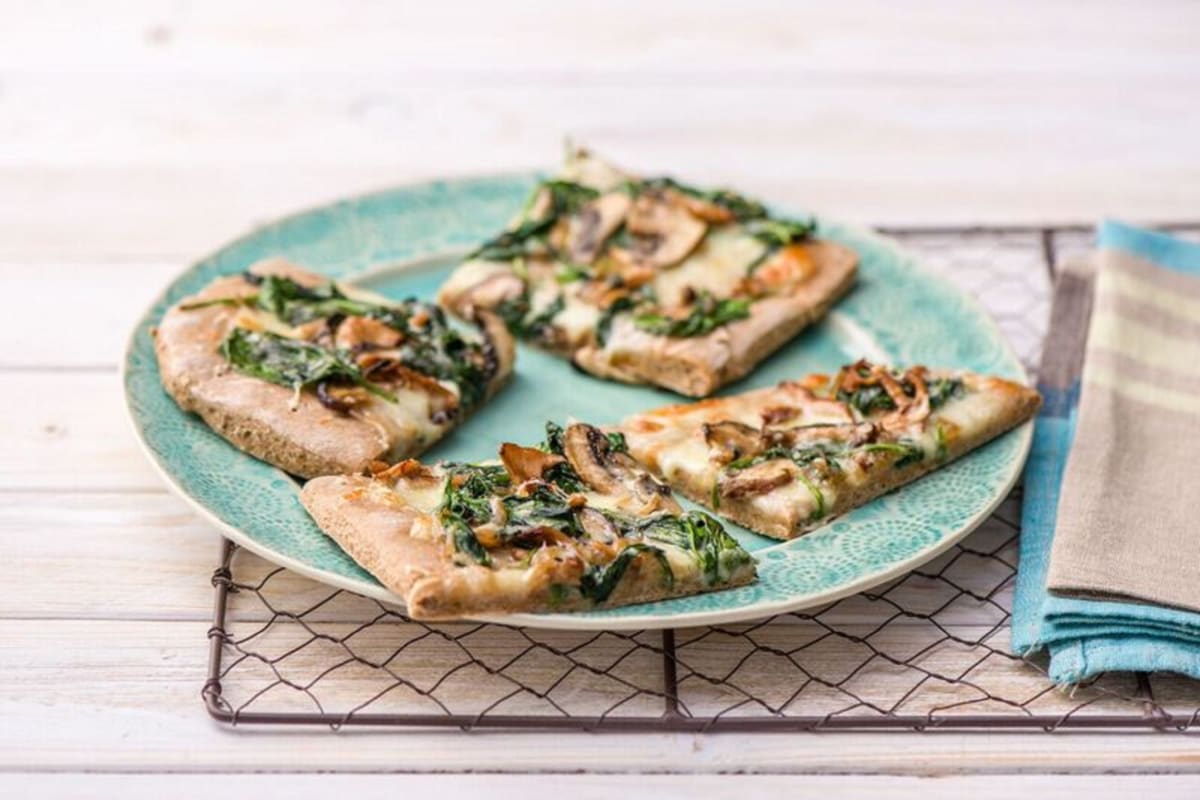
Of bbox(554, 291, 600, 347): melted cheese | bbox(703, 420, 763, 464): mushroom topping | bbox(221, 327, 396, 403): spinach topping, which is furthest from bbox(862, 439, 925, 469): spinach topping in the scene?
bbox(221, 327, 396, 403): spinach topping

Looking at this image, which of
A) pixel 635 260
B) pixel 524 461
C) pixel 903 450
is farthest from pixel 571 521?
pixel 635 260

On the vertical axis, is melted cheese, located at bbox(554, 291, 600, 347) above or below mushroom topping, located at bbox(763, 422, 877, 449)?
below

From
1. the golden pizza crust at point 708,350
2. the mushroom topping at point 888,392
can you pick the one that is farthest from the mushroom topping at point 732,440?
the golden pizza crust at point 708,350

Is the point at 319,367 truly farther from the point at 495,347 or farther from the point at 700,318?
the point at 700,318

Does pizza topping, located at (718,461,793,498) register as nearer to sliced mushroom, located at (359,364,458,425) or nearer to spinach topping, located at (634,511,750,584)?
spinach topping, located at (634,511,750,584)

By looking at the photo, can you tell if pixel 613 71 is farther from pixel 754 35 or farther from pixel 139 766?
pixel 139 766

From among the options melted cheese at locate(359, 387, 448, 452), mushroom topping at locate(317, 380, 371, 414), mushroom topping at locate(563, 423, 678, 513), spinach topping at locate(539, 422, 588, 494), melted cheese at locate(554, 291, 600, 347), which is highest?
mushroom topping at locate(563, 423, 678, 513)

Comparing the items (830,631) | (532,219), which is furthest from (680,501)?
(532,219)
